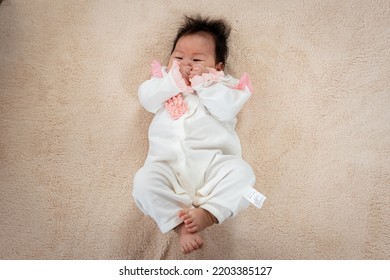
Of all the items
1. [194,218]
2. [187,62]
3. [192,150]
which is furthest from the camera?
[187,62]

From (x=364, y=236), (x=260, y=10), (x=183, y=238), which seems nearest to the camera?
(x=183, y=238)

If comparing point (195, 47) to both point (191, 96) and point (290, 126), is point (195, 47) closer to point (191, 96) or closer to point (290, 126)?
point (191, 96)

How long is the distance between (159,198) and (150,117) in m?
0.34

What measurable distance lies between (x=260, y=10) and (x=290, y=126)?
418mm

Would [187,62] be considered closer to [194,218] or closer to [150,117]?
[150,117]

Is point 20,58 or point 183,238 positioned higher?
point 20,58

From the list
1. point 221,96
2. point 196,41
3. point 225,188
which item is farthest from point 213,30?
point 225,188

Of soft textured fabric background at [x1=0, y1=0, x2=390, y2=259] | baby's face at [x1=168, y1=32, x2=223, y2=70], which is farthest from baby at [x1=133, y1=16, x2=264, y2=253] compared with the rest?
soft textured fabric background at [x1=0, y1=0, x2=390, y2=259]

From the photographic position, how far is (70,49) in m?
1.27

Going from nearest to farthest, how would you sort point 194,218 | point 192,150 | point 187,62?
point 194,218 < point 192,150 < point 187,62

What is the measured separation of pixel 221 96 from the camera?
3.55 feet

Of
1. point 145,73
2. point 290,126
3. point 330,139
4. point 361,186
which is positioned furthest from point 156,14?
point 361,186

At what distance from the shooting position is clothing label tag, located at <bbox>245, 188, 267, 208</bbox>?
1.01m

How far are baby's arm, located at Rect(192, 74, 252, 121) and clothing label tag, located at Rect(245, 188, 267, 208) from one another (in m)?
0.22
